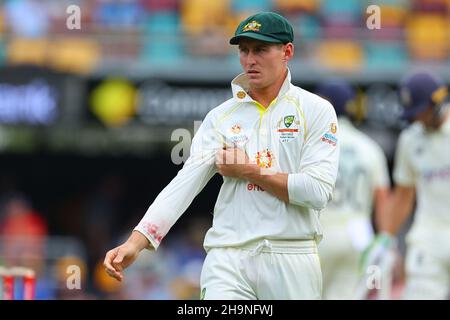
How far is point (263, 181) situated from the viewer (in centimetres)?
629

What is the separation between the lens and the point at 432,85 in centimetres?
977

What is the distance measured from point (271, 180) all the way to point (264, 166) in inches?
5.2

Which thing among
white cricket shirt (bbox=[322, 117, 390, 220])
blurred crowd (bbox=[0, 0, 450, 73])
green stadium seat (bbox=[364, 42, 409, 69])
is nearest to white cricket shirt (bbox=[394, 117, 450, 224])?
white cricket shirt (bbox=[322, 117, 390, 220])

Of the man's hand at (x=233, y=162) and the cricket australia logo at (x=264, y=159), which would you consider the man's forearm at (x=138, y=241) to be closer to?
the man's hand at (x=233, y=162)

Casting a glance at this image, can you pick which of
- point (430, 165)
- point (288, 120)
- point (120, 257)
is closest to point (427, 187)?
point (430, 165)

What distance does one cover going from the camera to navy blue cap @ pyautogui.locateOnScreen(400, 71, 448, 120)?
975 centimetres

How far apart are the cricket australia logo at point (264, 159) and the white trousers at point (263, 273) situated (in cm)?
41

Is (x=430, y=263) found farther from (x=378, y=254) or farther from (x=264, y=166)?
(x=264, y=166)

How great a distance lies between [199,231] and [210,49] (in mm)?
3184

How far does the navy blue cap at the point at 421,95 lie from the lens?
32.0ft

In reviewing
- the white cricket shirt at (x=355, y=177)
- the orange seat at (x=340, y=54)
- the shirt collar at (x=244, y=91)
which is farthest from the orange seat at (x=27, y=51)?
the shirt collar at (x=244, y=91)

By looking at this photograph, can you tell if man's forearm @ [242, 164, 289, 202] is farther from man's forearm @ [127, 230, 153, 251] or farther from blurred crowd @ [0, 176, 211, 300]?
blurred crowd @ [0, 176, 211, 300]
